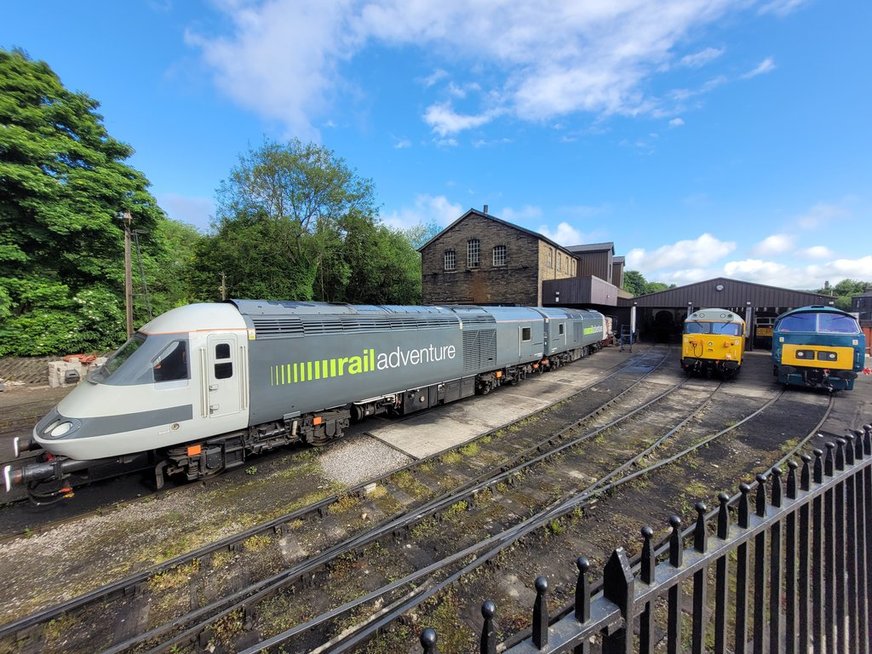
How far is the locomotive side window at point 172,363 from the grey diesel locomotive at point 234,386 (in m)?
0.01

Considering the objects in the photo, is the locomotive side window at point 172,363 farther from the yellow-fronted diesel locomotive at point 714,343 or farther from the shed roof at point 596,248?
the shed roof at point 596,248

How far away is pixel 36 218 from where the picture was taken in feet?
47.7

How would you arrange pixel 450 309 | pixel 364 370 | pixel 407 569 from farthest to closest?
pixel 450 309 → pixel 364 370 → pixel 407 569

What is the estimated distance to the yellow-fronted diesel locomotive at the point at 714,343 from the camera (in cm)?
1441

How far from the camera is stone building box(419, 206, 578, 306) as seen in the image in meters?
26.3

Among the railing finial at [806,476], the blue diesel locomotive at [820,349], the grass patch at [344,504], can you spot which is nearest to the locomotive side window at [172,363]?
the grass patch at [344,504]

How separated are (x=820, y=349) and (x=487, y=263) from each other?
19.0 m

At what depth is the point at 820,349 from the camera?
488 inches

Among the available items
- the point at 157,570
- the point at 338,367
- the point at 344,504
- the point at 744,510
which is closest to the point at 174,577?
the point at 157,570

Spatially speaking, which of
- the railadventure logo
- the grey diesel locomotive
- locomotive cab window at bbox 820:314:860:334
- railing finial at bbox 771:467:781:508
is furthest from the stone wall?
railing finial at bbox 771:467:781:508

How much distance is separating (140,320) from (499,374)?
742 inches

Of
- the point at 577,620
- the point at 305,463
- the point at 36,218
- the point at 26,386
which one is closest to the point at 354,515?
the point at 305,463

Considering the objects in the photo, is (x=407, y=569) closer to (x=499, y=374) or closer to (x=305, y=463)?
(x=305, y=463)

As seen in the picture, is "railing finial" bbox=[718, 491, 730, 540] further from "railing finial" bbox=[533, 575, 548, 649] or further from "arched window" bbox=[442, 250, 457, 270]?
"arched window" bbox=[442, 250, 457, 270]
